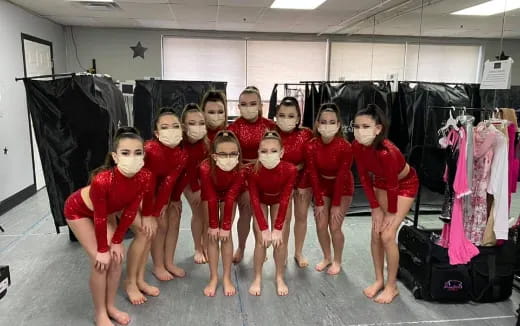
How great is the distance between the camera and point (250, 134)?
3.18m

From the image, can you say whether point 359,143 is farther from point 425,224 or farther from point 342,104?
point 425,224

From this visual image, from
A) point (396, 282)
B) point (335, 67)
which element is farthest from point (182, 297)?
point (335, 67)

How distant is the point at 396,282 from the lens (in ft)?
10.1

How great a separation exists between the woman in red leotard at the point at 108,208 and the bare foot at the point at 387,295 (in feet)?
6.05

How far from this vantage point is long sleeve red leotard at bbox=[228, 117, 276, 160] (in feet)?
10.4

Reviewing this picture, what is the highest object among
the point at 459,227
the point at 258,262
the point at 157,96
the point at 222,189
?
the point at 157,96

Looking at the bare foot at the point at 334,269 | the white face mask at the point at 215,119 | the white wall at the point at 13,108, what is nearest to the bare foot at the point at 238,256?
the bare foot at the point at 334,269

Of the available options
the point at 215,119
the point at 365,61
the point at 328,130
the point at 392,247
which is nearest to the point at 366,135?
the point at 328,130

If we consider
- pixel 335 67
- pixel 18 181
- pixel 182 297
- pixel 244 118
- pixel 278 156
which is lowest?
pixel 182 297

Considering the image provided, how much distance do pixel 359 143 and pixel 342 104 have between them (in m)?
1.83

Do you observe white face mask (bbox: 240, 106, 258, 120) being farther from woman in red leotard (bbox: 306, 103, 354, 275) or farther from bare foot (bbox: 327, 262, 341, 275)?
bare foot (bbox: 327, 262, 341, 275)

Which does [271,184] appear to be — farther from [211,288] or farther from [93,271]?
[93,271]

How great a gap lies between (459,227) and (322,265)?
3.83 feet

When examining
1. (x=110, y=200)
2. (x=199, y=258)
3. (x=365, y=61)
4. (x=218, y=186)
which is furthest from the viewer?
(x=365, y=61)
